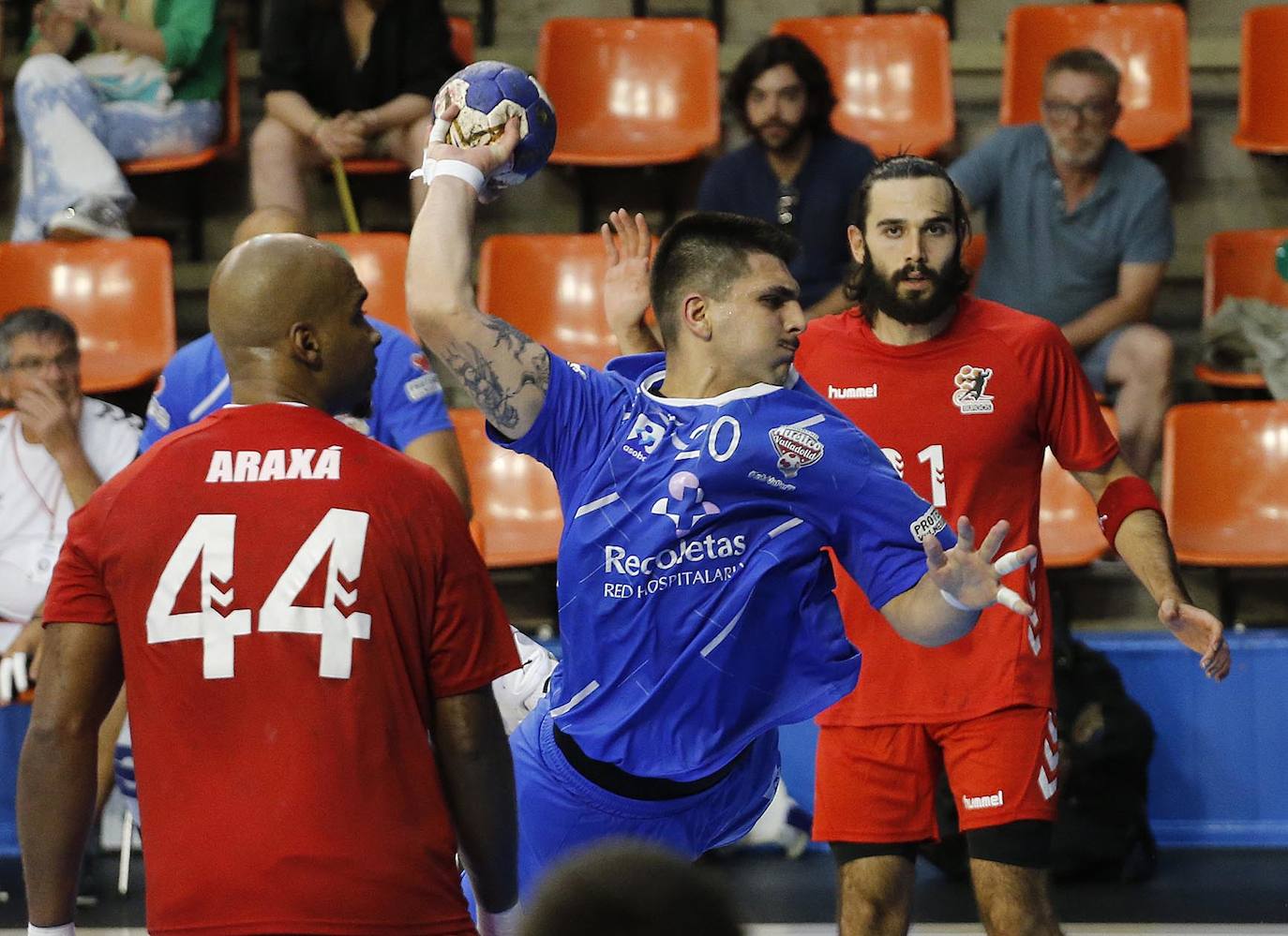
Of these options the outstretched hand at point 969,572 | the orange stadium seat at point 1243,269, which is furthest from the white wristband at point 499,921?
the orange stadium seat at point 1243,269

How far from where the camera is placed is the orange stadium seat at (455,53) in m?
8.00

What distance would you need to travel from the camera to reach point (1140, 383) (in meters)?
6.85

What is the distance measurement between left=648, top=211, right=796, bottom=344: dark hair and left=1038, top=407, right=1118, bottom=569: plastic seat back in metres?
3.17

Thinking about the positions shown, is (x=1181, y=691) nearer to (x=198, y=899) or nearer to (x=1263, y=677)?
(x=1263, y=677)

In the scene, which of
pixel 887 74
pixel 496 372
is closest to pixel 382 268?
pixel 887 74

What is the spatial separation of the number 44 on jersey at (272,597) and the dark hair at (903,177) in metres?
2.10

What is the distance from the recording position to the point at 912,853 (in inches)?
169

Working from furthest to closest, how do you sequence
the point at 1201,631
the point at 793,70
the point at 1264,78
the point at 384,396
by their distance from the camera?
the point at 1264,78
the point at 793,70
the point at 384,396
the point at 1201,631

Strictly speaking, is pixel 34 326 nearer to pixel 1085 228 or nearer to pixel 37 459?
pixel 37 459

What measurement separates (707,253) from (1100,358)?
3.62m

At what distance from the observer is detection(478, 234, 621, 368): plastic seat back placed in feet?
24.8

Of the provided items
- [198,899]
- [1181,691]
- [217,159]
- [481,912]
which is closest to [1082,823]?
[1181,691]

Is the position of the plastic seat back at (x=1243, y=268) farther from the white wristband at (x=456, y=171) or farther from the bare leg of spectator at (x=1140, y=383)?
the white wristband at (x=456, y=171)

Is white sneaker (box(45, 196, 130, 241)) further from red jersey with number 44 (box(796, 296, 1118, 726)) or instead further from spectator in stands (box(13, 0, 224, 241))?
red jersey with number 44 (box(796, 296, 1118, 726))
